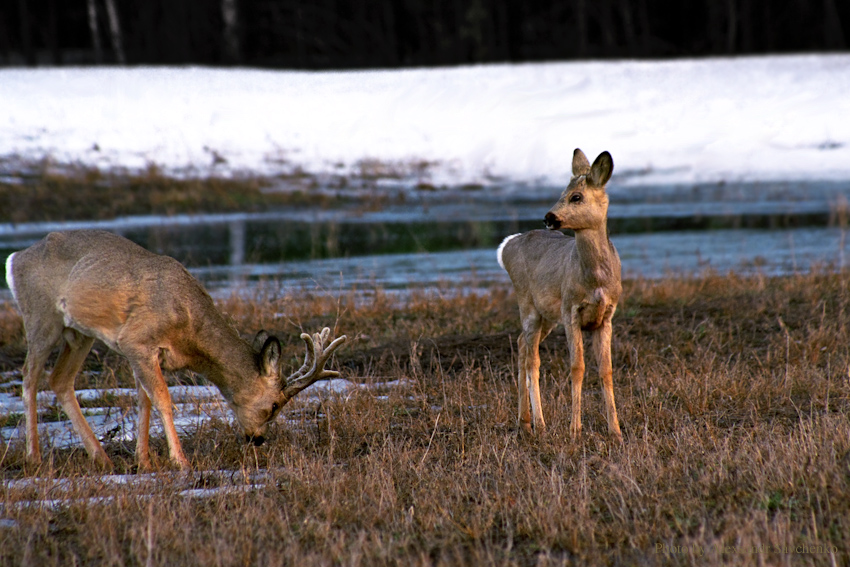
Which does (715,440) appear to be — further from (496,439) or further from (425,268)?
(425,268)

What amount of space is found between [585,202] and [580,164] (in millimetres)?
432

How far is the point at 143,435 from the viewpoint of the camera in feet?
21.8

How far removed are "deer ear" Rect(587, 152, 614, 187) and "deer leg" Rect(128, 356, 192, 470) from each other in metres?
3.29

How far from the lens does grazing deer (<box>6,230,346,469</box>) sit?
661 cm

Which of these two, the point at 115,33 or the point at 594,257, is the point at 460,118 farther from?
the point at 594,257

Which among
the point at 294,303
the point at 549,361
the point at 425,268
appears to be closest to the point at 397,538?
the point at 549,361

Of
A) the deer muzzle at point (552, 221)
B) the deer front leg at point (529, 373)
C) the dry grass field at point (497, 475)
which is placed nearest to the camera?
the dry grass field at point (497, 475)

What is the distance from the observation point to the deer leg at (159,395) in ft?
21.2

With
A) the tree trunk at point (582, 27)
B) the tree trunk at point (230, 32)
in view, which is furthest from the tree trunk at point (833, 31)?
the tree trunk at point (230, 32)

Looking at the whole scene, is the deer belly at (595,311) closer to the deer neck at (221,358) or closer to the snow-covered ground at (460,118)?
the deer neck at (221,358)

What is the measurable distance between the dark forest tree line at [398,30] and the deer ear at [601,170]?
93.2 ft

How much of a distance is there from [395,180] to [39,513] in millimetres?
21063

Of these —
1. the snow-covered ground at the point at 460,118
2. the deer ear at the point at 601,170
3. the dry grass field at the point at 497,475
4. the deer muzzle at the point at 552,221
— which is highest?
the snow-covered ground at the point at 460,118

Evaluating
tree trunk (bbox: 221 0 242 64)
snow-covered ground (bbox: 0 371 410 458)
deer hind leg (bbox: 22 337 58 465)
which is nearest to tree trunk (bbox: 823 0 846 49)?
tree trunk (bbox: 221 0 242 64)
